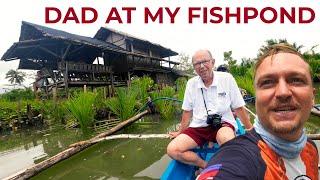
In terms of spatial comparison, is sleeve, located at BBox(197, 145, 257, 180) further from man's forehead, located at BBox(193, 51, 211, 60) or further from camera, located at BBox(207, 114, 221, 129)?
man's forehead, located at BBox(193, 51, 211, 60)

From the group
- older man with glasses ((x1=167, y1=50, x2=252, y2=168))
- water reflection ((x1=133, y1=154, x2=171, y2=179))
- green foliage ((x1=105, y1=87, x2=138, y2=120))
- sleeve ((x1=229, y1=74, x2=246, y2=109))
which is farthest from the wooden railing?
sleeve ((x1=229, y1=74, x2=246, y2=109))

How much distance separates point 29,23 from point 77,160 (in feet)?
37.4

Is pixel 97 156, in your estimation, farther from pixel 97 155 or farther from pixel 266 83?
pixel 266 83

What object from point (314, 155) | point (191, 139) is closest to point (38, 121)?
point (191, 139)

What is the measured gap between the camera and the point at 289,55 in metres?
1.28

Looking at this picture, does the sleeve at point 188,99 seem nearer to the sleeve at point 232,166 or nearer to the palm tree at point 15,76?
the sleeve at point 232,166

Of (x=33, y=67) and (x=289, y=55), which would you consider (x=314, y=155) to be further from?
(x=33, y=67)

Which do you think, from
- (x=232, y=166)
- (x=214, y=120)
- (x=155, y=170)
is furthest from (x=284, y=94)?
(x=155, y=170)

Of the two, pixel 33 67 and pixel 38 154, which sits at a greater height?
pixel 33 67

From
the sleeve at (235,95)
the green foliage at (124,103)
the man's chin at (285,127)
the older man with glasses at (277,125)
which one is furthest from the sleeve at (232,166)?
the green foliage at (124,103)

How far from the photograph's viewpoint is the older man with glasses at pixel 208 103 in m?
3.39

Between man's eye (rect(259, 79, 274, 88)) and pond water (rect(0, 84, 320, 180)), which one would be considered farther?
pond water (rect(0, 84, 320, 180))

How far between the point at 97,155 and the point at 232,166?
5372 millimetres

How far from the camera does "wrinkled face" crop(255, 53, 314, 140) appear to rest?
1183 mm
